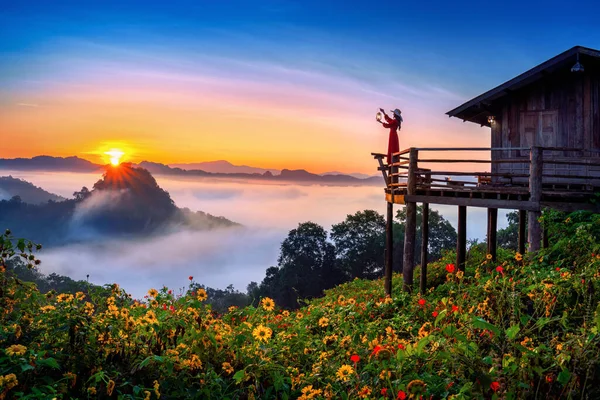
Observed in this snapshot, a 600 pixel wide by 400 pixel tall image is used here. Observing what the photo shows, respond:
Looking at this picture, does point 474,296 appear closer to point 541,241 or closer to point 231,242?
point 541,241

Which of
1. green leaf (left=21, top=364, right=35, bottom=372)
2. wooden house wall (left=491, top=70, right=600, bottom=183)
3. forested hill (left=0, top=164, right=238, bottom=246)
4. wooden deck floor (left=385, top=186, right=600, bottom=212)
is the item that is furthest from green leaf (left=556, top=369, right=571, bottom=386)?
forested hill (left=0, top=164, right=238, bottom=246)

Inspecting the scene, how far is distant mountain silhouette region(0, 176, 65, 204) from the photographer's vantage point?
174875mm

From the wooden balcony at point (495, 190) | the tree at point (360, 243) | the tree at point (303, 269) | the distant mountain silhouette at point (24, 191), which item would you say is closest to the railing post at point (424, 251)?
the wooden balcony at point (495, 190)

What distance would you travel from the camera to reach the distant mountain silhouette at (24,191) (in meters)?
175

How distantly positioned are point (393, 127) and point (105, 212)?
167m

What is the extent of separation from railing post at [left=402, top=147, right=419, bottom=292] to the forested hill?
160496 mm

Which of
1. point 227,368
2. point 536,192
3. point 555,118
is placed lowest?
point 227,368

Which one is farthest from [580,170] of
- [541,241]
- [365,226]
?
[365,226]

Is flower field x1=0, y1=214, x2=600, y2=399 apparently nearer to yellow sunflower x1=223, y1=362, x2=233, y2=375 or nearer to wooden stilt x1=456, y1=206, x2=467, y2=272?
yellow sunflower x1=223, y1=362, x2=233, y2=375

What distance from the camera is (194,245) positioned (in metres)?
184

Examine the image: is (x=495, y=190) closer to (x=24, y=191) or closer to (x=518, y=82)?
(x=518, y=82)

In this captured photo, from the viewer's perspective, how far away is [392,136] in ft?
56.2

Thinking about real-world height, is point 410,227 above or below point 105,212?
above

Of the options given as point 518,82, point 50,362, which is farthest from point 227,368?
point 518,82
